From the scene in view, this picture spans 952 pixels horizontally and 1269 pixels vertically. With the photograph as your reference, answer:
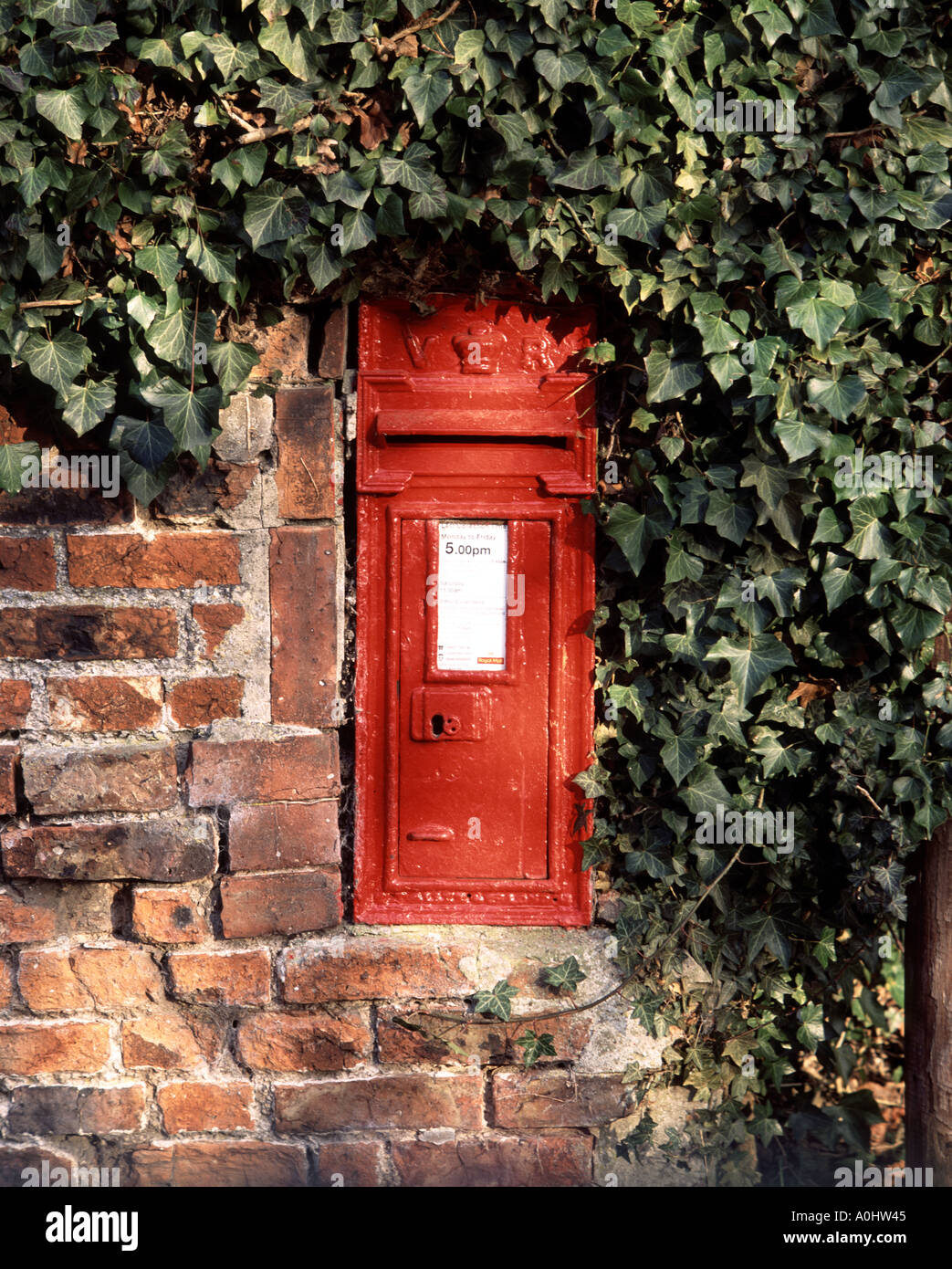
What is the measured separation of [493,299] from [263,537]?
695mm

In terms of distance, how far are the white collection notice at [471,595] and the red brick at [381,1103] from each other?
876 millimetres

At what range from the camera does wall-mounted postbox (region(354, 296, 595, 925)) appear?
1944mm

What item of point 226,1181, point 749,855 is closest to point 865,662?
point 749,855

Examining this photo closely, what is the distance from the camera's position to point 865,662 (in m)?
1.98

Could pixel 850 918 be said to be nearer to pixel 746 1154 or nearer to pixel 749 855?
pixel 749 855

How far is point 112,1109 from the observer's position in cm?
190

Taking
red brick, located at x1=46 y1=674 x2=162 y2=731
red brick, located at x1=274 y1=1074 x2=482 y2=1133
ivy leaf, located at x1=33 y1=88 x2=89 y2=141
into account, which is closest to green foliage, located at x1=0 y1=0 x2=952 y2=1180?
ivy leaf, located at x1=33 y1=88 x2=89 y2=141

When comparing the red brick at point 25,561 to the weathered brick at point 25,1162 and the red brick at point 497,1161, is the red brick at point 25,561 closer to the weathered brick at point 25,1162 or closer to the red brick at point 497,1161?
the weathered brick at point 25,1162

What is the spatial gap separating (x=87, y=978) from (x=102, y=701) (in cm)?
57

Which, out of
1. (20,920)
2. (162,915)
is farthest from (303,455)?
(20,920)

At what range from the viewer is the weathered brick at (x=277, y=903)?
1918 mm

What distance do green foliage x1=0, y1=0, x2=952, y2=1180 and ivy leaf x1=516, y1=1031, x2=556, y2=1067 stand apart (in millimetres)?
100

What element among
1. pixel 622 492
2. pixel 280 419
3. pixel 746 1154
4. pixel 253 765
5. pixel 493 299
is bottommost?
pixel 746 1154

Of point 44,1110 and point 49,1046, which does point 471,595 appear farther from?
point 44,1110
